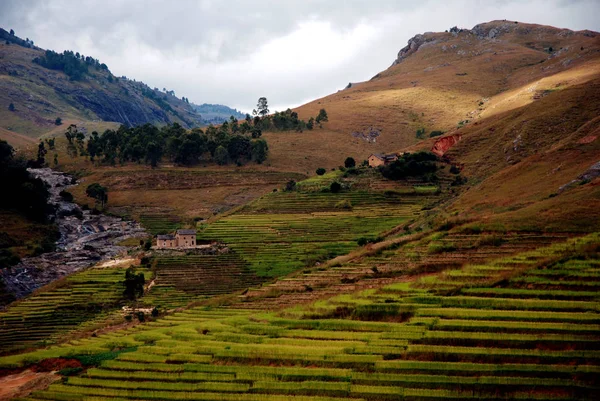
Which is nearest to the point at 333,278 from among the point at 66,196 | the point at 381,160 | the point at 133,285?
the point at 133,285

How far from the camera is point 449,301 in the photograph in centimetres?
3772

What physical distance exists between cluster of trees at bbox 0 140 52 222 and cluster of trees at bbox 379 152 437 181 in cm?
6038

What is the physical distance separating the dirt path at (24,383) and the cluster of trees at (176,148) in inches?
3694

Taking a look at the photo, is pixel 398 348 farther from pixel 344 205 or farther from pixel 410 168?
pixel 410 168

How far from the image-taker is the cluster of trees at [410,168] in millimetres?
100188

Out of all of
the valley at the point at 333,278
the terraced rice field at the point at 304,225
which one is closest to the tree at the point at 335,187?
the valley at the point at 333,278

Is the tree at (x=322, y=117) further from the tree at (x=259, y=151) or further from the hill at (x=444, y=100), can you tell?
the tree at (x=259, y=151)

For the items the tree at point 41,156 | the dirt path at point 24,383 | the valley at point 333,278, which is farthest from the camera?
the tree at point 41,156

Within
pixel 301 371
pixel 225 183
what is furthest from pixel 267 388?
pixel 225 183

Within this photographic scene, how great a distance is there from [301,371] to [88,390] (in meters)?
12.6

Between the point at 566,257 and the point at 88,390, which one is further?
the point at 566,257

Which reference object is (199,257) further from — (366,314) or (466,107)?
(466,107)

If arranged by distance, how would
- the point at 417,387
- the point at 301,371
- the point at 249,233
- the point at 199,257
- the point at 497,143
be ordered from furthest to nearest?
1. the point at 497,143
2. the point at 249,233
3. the point at 199,257
4. the point at 301,371
5. the point at 417,387

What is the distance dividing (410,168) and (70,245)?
5804cm
